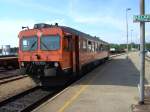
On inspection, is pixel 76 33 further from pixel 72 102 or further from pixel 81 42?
pixel 72 102

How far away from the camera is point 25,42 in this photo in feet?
60.3

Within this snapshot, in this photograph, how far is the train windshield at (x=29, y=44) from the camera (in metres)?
18.0

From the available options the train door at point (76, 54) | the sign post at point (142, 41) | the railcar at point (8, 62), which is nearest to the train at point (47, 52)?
the train door at point (76, 54)

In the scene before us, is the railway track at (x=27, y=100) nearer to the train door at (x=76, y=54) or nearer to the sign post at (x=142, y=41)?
the train door at (x=76, y=54)

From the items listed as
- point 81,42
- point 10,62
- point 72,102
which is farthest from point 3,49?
point 72,102

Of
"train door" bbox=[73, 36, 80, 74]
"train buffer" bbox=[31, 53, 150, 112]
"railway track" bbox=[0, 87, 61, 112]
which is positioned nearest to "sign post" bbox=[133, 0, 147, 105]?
"train buffer" bbox=[31, 53, 150, 112]

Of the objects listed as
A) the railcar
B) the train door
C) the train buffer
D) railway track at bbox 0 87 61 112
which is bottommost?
railway track at bbox 0 87 61 112

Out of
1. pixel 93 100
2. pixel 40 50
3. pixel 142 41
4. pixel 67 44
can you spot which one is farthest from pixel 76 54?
pixel 142 41

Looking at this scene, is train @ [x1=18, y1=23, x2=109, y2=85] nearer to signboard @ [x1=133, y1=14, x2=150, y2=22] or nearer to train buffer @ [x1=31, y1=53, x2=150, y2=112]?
train buffer @ [x1=31, y1=53, x2=150, y2=112]

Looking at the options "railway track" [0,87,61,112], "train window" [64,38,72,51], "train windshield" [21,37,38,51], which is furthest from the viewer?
"train windshield" [21,37,38,51]

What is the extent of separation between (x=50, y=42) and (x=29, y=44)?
1.29 meters

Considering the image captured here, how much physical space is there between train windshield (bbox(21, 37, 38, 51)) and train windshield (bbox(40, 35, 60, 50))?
441 mm

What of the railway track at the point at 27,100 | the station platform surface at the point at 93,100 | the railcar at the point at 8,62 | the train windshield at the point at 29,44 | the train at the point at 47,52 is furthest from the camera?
the railcar at the point at 8,62

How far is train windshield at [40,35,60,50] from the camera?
1728cm
